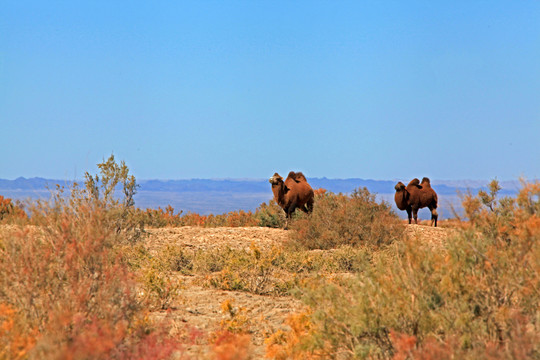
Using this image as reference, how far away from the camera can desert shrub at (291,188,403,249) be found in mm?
15312

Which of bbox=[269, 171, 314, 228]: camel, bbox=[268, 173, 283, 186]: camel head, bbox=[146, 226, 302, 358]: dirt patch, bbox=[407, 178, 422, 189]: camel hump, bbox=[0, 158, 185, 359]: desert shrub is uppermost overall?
bbox=[407, 178, 422, 189]: camel hump

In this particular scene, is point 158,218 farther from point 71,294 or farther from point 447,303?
point 447,303

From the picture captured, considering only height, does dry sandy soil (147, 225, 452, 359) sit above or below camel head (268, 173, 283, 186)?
below

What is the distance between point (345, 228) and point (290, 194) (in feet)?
12.4

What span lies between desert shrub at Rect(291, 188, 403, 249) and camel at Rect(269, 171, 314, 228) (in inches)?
96.9

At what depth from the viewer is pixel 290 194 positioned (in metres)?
19.1

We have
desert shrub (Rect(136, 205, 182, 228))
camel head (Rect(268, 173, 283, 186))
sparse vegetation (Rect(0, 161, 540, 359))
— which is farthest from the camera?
desert shrub (Rect(136, 205, 182, 228))

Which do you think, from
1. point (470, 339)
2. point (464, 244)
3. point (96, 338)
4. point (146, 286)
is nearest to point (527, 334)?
point (470, 339)

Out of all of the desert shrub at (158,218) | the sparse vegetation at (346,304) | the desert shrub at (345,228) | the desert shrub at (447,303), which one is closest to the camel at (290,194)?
the desert shrub at (345,228)

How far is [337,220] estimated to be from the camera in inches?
623

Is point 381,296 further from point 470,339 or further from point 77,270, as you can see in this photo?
point 77,270

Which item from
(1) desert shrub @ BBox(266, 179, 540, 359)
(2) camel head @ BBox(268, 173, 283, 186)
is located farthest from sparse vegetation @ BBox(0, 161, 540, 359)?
(2) camel head @ BBox(268, 173, 283, 186)

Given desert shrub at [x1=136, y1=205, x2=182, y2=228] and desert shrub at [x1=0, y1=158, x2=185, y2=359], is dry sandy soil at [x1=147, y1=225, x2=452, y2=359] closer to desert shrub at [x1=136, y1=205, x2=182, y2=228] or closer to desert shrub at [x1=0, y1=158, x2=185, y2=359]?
desert shrub at [x1=0, y1=158, x2=185, y2=359]

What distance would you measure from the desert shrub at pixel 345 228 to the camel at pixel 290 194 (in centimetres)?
246
